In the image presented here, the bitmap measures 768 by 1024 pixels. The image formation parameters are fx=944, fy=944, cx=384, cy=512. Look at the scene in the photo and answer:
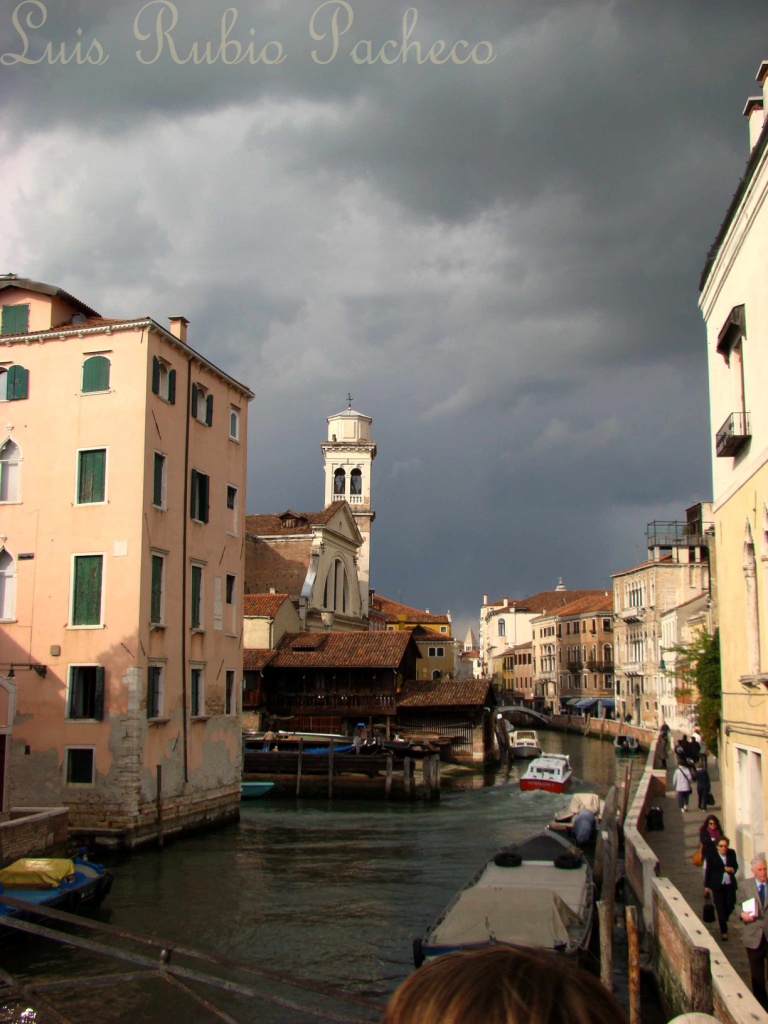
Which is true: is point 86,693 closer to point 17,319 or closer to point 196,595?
point 196,595

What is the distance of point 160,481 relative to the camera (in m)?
24.7

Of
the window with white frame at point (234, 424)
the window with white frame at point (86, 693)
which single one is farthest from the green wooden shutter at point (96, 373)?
the window with white frame at point (86, 693)

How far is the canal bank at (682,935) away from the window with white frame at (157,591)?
12335mm

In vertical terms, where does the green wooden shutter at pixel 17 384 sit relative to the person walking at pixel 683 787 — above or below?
above

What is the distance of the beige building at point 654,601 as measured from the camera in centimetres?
6200

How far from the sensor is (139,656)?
23.0m

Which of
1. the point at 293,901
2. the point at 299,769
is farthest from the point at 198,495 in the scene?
the point at 299,769

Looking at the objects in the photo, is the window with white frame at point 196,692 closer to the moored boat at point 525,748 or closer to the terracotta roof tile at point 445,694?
the terracotta roof tile at point 445,694

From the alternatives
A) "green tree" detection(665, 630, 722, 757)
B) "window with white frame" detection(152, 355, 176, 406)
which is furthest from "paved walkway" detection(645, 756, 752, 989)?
"window with white frame" detection(152, 355, 176, 406)

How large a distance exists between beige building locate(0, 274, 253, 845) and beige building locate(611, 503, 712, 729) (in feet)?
135

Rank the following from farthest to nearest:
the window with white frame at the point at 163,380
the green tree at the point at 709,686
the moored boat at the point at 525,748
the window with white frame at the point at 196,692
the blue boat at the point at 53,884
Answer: the moored boat at the point at 525,748
the window with white frame at the point at 196,692
the green tree at the point at 709,686
the window with white frame at the point at 163,380
the blue boat at the point at 53,884

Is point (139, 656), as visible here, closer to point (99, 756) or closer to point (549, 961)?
point (99, 756)

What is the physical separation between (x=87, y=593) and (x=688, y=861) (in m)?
15.0

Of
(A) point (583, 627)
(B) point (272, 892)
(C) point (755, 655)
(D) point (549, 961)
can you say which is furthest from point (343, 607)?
(D) point (549, 961)
